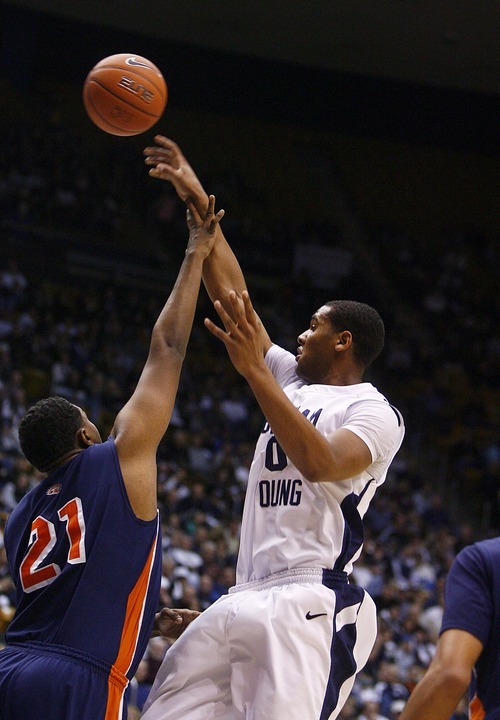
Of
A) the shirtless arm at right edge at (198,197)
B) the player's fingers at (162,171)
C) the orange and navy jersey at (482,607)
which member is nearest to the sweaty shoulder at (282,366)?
the shirtless arm at right edge at (198,197)

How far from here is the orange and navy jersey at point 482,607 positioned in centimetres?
274

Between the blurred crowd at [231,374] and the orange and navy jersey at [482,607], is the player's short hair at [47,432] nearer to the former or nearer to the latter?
the orange and navy jersey at [482,607]

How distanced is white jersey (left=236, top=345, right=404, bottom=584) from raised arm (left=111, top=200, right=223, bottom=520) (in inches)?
19.4

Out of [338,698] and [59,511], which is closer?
[59,511]

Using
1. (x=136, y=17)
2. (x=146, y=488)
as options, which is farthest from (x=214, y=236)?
(x=136, y=17)

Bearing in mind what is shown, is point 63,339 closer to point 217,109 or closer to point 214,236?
point 217,109

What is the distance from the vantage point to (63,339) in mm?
15781

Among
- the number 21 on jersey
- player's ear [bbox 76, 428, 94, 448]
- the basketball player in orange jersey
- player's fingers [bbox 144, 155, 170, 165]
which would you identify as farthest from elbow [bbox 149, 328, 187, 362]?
player's fingers [bbox 144, 155, 170, 165]

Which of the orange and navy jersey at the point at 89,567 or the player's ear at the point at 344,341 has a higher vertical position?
the player's ear at the point at 344,341

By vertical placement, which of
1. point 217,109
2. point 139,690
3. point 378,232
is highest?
point 217,109

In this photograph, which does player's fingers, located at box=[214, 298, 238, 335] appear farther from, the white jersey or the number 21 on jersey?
the number 21 on jersey

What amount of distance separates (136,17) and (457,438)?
9139 millimetres

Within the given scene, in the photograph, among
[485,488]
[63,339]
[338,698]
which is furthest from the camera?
[485,488]

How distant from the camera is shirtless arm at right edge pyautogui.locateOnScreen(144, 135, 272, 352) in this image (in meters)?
4.37
